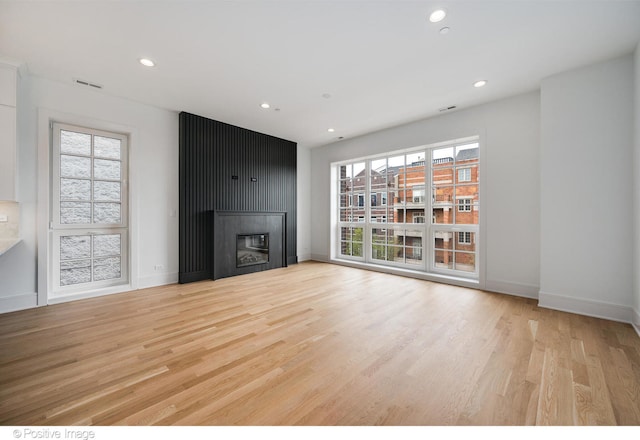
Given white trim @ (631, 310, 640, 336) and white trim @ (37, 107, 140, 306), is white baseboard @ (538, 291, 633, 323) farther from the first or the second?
white trim @ (37, 107, 140, 306)

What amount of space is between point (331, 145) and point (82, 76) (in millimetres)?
4375

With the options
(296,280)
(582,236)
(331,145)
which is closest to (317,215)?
(331,145)

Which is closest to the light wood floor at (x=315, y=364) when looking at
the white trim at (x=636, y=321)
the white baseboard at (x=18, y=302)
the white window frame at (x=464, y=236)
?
the white trim at (x=636, y=321)

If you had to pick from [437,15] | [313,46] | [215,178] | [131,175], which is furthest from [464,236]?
[131,175]

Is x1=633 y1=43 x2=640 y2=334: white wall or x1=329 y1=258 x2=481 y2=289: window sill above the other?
x1=633 y1=43 x2=640 y2=334: white wall

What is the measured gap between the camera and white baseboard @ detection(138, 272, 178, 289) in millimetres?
3988

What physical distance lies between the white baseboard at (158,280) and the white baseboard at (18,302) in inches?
42.9

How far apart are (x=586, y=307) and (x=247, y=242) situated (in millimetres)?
5032

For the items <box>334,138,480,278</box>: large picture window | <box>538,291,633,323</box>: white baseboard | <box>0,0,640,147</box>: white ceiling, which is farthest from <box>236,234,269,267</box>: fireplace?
<box>538,291,633,323</box>: white baseboard

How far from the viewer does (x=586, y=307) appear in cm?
293

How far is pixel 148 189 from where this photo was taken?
13.4 feet

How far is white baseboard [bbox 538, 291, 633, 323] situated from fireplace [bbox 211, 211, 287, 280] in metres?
4.40

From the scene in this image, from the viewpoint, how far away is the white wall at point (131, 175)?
3.10 metres

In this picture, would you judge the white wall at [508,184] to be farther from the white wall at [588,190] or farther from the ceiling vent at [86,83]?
the ceiling vent at [86,83]
